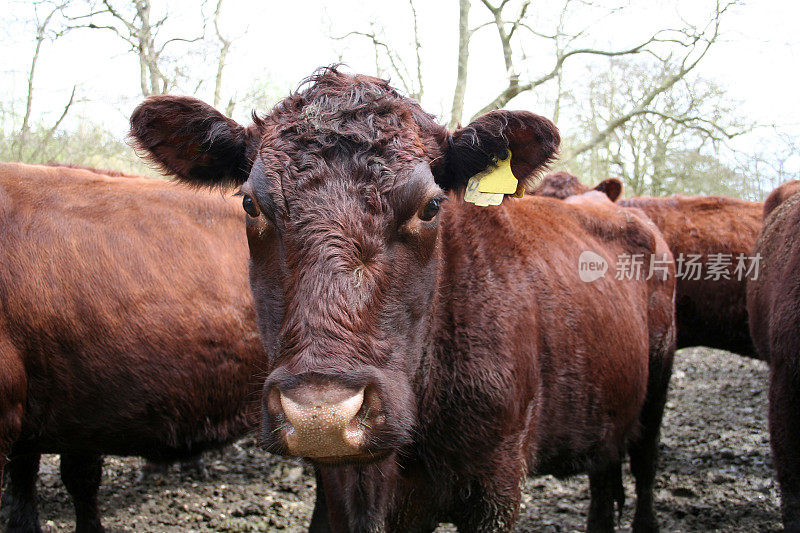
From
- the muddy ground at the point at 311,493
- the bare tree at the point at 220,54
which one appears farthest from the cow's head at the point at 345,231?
the bare tree at the point at 220,54

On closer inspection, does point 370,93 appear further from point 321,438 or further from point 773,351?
point 773,351

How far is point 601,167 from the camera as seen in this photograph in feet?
70.7

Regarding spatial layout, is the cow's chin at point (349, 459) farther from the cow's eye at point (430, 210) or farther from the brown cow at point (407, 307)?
the cow's eye at point (430, 210)

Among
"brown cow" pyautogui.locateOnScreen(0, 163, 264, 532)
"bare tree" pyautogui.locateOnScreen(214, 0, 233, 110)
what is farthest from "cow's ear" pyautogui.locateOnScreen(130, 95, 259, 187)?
"bare tree" pyautogui.locateOnScreen(214, 0, 233, 110)

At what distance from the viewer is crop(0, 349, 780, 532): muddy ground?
16.1 feet

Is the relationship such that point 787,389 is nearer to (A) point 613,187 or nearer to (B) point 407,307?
(B) point 407,307

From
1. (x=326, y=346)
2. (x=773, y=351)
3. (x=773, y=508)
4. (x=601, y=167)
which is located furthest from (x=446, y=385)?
(x=601, y=167)

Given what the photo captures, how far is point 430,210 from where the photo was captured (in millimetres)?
2371

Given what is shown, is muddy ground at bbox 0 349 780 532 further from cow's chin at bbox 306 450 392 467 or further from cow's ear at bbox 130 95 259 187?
cow's chin at bbox 306 450 392 467

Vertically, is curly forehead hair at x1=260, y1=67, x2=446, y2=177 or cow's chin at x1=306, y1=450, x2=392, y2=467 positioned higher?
curly forehead hair at x1=260, y1=67, x2=446, y2=177

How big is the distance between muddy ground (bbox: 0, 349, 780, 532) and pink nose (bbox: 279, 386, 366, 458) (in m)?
3.44

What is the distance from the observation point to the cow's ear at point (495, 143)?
8.78 ft

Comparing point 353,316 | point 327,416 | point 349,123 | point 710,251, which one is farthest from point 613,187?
point 327,416

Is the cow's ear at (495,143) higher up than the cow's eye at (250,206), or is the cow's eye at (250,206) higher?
the cow's ear at (495,143)
